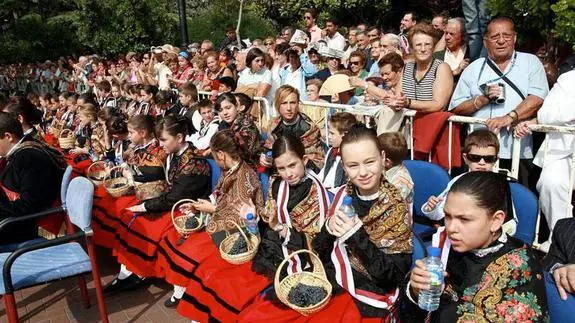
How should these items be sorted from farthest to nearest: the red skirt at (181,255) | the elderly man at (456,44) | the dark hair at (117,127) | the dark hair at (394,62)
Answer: the dark hair at (117,127), the elderly man at (456,44), the dark hair at (394,62), the red skirt at (181,255)

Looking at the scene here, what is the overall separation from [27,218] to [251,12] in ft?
66.6

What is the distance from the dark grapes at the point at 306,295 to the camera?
2.76m

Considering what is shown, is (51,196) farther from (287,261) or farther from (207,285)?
(287,261)

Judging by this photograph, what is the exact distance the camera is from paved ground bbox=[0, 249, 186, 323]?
4.25 meters

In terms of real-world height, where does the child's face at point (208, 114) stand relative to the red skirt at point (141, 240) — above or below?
above

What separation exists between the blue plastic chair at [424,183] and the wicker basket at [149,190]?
2354mm

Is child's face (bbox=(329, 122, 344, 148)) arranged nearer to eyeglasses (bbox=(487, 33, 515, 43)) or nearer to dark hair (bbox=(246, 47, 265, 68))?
eyeglasses (bbox=(487, 33, 515, 43))

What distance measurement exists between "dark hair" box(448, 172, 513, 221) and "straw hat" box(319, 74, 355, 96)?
4.03 metres

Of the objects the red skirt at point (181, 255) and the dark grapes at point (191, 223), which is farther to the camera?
the dark grapes at point (191, 223)

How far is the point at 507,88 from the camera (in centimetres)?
397

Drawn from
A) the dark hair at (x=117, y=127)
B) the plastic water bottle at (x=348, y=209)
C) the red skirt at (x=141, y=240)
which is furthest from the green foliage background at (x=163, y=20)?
the dark hair at (x=117, y=127)

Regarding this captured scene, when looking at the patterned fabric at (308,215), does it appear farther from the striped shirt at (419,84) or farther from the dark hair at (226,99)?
Result: the dark hair at (226,99)

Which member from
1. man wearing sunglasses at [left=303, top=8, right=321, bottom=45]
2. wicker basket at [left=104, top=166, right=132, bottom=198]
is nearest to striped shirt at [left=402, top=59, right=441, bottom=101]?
wicker basket at [left=104, top=166, right=132, bottom=198]

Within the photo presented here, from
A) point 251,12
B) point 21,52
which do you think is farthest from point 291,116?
point 21,52
